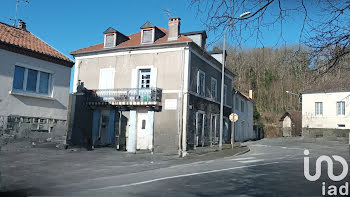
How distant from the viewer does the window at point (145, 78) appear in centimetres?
2077

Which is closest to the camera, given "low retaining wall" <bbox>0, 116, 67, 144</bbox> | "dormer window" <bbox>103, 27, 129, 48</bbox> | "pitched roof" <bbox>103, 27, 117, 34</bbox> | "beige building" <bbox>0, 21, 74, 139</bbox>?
"low retaining wall" <bbox>0, 116, 67, 144</bbox>

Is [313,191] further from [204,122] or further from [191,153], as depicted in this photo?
[204,122]

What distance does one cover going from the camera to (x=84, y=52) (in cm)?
2281

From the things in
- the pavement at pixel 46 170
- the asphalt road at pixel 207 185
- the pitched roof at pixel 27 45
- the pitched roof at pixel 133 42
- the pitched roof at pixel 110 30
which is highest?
the pitched roof at pixel 110 30

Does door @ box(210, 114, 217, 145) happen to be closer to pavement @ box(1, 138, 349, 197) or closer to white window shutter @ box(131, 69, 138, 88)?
white window shutter @ box(131, 69, 138, 88)

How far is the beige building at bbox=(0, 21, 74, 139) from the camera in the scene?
47.5ft

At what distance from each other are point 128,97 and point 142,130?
2.32 m

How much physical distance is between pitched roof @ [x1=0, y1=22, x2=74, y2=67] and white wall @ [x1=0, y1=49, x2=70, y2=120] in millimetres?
250

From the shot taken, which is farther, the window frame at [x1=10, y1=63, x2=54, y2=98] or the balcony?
the balcony

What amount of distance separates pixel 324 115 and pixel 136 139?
25555 mm

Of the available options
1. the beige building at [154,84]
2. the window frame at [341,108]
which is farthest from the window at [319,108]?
the beige building at [154,84]

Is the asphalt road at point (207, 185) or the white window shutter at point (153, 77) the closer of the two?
the asphalt road at point (207, 185)

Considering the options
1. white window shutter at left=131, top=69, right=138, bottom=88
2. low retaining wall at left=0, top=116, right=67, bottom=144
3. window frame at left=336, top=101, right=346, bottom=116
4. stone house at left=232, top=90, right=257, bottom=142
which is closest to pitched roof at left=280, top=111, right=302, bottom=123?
stone house at left=232, top=90, right=257, bottom=142

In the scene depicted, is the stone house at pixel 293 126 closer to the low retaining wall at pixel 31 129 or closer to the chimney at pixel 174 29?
the chimney at pixel 174 29
